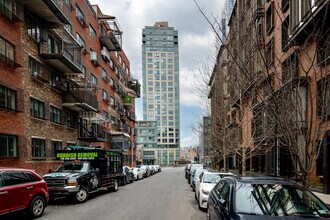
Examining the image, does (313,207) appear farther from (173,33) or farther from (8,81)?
(173,33)

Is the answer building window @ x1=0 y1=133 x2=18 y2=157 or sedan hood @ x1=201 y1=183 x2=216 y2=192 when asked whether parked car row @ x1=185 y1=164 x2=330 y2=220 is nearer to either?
sedan hood @ x1=201 y1=183 x2=216 y2=192

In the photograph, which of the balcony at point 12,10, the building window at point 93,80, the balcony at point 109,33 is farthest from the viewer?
the balcony at point 109,33

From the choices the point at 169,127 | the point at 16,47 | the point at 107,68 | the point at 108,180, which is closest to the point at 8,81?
the point at 16,47

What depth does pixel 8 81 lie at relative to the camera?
58.4 ft

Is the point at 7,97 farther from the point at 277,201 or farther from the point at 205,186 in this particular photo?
the point at 277,201

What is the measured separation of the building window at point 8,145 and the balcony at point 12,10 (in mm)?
6817

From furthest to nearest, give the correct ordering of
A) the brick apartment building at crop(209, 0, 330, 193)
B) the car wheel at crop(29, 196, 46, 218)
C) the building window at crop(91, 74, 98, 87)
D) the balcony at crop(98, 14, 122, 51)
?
the balcony at crop(98, 14, 122, 51) → the building window at crop(91, 74, 98, 87) → the car wheel at crop(29, 196, 46, 218) → the brick apartment building at crop(209, 0, 330, 193)

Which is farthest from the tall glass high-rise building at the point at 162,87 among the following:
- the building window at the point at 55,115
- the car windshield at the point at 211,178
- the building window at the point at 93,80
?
the car windshield at the point at 211,178

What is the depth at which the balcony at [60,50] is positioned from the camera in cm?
2234

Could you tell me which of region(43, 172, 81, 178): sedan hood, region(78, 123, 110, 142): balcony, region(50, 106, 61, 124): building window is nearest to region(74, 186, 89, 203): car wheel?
region(43, 172, 81, 178): sedan hood

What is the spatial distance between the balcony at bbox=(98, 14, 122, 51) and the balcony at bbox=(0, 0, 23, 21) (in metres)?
19.9

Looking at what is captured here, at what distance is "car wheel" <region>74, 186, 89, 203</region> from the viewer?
13.8m

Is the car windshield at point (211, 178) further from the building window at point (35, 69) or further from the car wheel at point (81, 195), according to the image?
the building window at point (35, 69)

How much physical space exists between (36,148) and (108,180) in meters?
6.49
